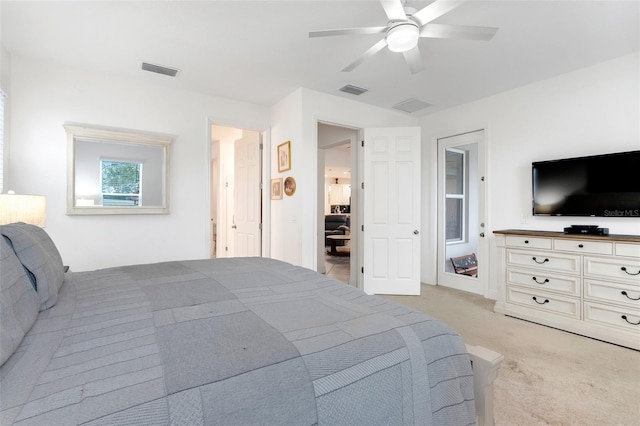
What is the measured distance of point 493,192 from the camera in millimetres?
3811

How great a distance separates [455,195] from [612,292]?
2.14 m

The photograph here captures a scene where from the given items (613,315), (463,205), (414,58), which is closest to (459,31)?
(414,58)

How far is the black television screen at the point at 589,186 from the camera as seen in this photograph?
272 cm

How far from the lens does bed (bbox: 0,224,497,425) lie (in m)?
0.64

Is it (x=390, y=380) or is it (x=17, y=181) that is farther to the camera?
(x=17, y=181)

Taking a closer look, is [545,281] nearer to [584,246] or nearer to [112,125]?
[584,246]

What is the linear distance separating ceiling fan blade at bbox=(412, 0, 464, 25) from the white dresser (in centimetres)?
239

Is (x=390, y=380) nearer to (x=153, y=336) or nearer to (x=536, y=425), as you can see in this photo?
(x=153, y=336)

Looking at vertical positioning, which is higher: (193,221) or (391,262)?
(193,221)

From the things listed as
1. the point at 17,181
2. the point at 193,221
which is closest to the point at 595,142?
the point at 193,221

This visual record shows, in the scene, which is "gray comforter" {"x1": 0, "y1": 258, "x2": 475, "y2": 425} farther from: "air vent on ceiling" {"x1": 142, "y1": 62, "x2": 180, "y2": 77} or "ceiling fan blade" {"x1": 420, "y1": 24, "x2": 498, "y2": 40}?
"air vent on ceiling" {"x1": 142, "y1": 62, "x2": 180, "y2": 77}

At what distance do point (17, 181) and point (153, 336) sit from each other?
3080 mm

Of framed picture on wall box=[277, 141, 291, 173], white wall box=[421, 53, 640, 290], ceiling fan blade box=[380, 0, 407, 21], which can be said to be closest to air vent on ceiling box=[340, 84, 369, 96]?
framed picture on wall box=[277, 141, 291, 173]

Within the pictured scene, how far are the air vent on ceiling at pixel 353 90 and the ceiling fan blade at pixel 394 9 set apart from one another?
5.38 feet
